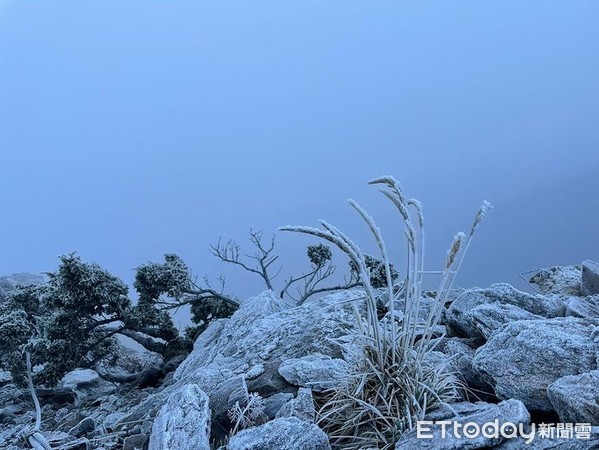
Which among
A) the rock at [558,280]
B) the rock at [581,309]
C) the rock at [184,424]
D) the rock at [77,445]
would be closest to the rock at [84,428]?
the rock at [77,445]

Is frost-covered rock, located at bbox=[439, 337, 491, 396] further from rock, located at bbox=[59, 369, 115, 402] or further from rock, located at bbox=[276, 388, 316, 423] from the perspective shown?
rock, located at bbox=[59, 369, 115, 402]

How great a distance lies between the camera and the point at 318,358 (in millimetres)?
4512

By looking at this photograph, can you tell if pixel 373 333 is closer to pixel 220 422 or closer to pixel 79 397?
pixel 220 422

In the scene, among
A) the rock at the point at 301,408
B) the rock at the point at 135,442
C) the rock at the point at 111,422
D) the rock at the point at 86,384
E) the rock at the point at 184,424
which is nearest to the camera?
the rock at the point at 184,424

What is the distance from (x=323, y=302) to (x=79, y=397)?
6.30 metres

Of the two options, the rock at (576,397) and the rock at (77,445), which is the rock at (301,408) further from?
the rock at (77,445)

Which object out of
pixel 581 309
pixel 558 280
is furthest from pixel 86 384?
pixel 581 309

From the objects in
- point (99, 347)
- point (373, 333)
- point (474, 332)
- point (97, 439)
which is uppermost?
point (373, 333)

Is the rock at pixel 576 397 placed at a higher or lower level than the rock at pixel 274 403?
higher

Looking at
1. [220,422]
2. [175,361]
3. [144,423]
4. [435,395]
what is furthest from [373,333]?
[175,361]

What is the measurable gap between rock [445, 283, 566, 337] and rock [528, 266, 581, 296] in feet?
7.26

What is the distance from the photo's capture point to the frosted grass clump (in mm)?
3430

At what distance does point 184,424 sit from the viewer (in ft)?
11.6

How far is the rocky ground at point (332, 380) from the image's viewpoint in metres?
3.10
